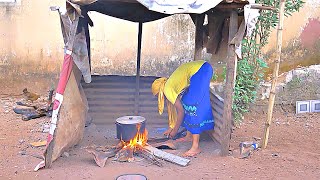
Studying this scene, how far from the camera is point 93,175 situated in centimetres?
500

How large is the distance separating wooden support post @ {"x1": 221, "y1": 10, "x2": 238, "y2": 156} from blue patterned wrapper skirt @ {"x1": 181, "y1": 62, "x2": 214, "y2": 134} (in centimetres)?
40

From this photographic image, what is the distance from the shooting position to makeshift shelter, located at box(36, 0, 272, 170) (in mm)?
4863

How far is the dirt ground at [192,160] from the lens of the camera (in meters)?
5.09

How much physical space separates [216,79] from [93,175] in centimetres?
401

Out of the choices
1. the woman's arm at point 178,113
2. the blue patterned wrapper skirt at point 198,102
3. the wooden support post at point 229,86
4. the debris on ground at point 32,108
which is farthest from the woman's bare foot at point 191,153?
the debris on ground at point 32,108

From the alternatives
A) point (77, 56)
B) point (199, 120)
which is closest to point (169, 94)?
point (199, 120)

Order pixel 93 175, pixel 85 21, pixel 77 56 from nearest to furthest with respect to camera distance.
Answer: pixel 93 175 < pixel 77 56 < pixel 85 21

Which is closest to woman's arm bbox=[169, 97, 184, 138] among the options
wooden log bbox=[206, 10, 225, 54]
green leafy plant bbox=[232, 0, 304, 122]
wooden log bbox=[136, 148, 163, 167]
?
wooden log bbox=[136, 148, 163, 167]

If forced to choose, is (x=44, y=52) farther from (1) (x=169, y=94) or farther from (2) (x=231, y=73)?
(2) (x=231, y=73)

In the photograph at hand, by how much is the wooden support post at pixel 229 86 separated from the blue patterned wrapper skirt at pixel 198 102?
0.40m

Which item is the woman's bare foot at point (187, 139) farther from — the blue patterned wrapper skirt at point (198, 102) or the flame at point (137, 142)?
the flame at point (137, 142)

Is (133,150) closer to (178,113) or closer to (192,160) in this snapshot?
(192,160)

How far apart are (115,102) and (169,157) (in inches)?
82.4

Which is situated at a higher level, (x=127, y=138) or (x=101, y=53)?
(x=101, y=53)
